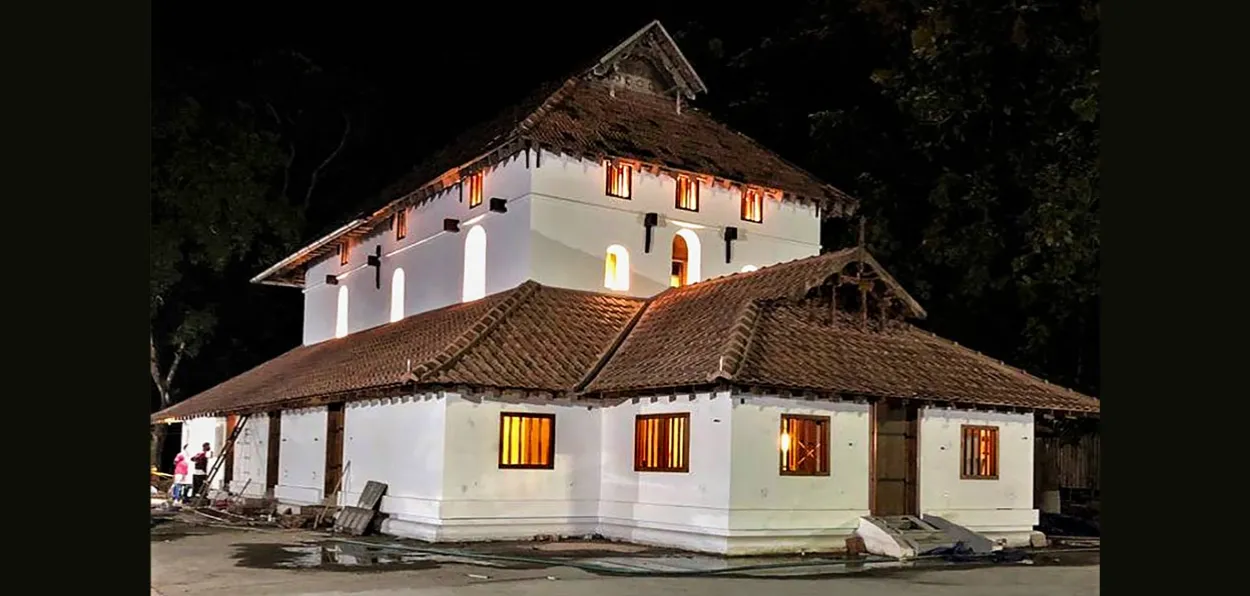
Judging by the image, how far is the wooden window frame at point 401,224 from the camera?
2748 cm

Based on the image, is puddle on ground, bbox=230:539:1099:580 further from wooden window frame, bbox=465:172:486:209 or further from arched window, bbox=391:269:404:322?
arched window, bbox=391:269:404:322

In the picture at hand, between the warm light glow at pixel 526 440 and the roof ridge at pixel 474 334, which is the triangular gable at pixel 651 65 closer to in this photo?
the roof ridge at pixel 474 334

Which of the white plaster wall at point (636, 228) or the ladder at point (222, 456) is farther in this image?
the ladder at point (222, 456)

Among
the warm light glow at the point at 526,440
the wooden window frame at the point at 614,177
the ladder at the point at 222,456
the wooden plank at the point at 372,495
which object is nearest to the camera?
the warm light glow at the point at 526,440

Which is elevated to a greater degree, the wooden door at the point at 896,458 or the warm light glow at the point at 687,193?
the warm light glow at the point at 687,193

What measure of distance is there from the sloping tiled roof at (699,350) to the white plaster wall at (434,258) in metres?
0.95

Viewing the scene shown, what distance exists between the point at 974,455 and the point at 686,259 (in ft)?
22.9

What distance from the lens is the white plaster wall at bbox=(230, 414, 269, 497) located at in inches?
1108

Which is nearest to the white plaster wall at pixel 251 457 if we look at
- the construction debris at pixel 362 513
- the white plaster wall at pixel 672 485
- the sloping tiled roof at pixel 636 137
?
the sloping tiled roof at pixel 636 137

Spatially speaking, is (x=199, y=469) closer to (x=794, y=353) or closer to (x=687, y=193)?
(x=687, y=193)

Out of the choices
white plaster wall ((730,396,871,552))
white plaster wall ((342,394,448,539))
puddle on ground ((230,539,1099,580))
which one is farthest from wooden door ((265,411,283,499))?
white plaster wall ((730,396,871,552))

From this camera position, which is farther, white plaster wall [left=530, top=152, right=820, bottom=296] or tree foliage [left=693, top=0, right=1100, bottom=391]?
tree foliage [left=693, top=0, right=1100, bottom=391]

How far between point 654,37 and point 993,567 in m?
13.8

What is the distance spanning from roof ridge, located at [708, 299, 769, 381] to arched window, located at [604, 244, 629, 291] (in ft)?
14.0
